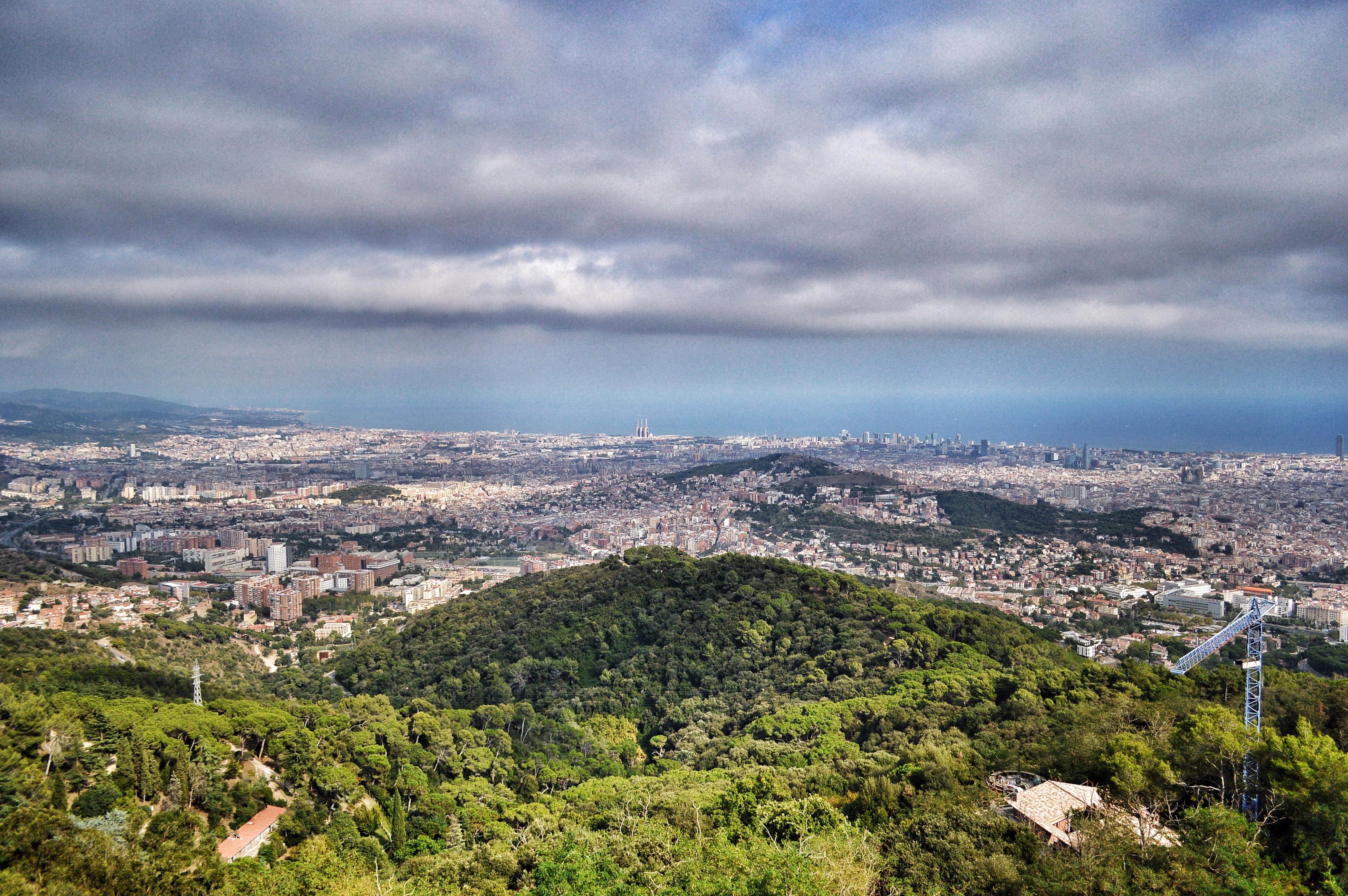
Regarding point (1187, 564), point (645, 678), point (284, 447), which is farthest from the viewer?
point (284, 447)

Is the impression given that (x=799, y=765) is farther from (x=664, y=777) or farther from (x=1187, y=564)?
(x=1187, y=564)

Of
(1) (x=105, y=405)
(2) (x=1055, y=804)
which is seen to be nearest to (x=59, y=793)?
(2) (x=1055, y=804)

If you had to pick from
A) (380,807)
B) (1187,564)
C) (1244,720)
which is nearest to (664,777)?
(380,807)

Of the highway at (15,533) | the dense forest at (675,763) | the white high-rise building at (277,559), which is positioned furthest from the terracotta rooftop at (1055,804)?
the highway at (15,533)

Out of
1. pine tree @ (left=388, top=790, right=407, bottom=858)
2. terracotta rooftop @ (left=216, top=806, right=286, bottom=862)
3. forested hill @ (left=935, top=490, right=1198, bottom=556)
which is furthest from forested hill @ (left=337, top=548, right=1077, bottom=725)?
forested hill @ (left=935, top=490, right=1198, bottom=556)

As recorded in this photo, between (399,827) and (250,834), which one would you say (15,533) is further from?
(399,827)

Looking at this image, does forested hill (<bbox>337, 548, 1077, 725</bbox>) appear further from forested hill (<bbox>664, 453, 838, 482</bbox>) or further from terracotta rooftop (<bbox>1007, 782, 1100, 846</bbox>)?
forested hill (<bbox>664, 453, 838, 482</bbox>)

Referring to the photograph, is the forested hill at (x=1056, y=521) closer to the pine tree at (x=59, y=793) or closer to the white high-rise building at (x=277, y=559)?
the white high-rise building at (x=277, y=559)
